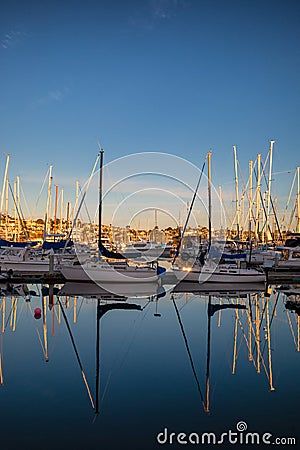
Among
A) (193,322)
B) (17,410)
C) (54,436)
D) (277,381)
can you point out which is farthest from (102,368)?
(193,322)

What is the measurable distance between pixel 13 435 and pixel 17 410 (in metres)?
1.00

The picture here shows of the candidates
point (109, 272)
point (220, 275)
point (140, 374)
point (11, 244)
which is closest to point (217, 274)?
point (220, 275)

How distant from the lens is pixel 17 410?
24.4ft

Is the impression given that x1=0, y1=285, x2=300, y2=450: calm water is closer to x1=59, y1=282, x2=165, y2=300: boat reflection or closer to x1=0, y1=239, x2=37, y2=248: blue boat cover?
x1=59, y1=282, x2=165, y2=300: boat reflection

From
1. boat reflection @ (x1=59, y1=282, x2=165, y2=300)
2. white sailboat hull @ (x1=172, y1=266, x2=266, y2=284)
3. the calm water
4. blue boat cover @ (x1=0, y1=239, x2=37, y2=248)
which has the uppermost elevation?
blue boat cover @ (x1=0, y1=239, x2=37, y2=248)

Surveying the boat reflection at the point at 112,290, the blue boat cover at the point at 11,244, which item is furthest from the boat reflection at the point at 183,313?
the blue boat cover at the point at 11,244

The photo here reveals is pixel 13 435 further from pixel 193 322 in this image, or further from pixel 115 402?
pixel 193 322

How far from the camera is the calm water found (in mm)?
6850

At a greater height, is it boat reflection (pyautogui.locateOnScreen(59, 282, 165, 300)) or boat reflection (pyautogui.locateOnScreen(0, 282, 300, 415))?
boat reflection (pyautogui.locateOnScreen(59, 282, 165, 300))

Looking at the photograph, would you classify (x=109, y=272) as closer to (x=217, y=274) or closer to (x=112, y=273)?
(x=112, y=273)

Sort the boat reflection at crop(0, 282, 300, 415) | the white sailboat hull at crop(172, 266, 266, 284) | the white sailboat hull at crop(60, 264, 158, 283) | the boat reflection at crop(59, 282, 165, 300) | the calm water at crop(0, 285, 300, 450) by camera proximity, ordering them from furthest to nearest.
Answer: the white sailboat hull at crop(172, 266, 266, 284), the white sailboat hull at crop(60, 264, 158, 283), the boat reflection at crop(59, 282, 165, 300), the boat reflection at crop(0, 282, 300, 415), the calm water at crop(0, 285, 300, 450)

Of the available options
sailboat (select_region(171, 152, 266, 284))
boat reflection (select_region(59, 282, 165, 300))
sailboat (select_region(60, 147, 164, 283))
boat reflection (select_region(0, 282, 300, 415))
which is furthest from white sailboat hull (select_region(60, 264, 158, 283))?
sailboat (select_region(171, 152, 266, 284))

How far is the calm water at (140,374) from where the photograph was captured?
22.5 ft

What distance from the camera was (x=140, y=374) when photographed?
386 inches
